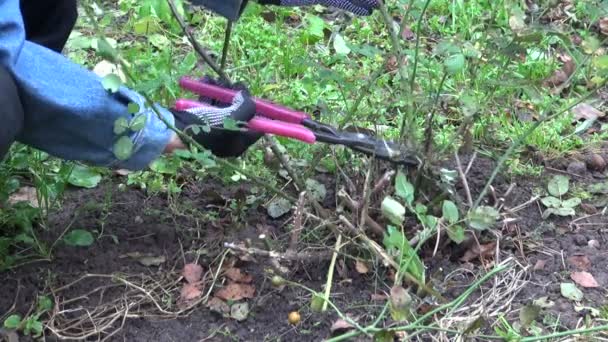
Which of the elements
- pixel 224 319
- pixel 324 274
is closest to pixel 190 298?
pixel 224 319

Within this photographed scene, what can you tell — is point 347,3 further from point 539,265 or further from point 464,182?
point 539,265

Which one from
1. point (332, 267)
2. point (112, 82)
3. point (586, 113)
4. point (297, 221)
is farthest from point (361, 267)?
point (586, 113)

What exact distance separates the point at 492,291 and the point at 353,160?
42 cm

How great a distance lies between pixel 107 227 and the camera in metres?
1.90

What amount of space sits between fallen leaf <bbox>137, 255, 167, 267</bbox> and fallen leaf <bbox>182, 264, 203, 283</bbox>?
0.06m

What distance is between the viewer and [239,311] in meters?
1.69

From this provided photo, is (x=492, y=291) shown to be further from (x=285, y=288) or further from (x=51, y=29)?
(x=51, y=29)

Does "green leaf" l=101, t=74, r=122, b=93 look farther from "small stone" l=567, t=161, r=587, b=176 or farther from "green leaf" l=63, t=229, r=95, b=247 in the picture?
"small stone" l=567, t=161, r=587, b=176

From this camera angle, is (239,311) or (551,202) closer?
(239,311)

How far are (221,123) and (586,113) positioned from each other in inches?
46.3

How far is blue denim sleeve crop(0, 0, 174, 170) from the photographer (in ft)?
5.08

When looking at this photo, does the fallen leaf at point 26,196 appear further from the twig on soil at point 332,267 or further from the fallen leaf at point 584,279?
the fallen leaf at point 584,279

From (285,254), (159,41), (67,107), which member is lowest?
(159,41)

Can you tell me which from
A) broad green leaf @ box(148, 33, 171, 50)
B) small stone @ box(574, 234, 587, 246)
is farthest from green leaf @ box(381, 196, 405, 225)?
broad green leaf @ box(148, 33, 171, 50)
